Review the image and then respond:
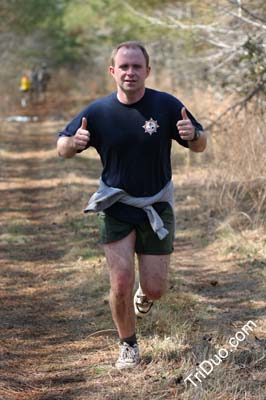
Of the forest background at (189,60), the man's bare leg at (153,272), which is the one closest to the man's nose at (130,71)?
the man's bare leg at (153,272)

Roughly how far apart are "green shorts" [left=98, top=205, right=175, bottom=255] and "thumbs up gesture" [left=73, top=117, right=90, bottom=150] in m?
0.47

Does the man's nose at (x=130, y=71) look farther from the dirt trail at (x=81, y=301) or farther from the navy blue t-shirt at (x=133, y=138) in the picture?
the dirt trail at (x=81, y=301)

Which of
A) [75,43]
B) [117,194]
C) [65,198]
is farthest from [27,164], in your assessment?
[75,43]

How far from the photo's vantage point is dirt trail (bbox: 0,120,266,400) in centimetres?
458

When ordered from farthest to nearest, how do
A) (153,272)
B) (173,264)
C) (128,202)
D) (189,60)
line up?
(189,60) < (173,264) < (153,272) < (128,202)

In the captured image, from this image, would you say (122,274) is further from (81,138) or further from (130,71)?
(130,71)

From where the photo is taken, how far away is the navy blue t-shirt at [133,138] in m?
4.37

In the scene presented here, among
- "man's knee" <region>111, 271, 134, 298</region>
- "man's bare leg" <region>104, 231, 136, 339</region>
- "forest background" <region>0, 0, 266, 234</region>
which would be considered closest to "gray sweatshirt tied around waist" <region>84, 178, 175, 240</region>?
"man's bare leg" <region>104, 231, 136, 339</region>

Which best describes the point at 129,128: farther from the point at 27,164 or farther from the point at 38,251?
the point at 27,164

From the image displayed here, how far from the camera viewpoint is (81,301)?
6.39 metres

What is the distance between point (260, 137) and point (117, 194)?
4.46 meters

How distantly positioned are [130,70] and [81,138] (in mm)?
483

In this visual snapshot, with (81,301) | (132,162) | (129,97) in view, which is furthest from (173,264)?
(129,97)

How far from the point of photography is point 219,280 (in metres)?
6.92
